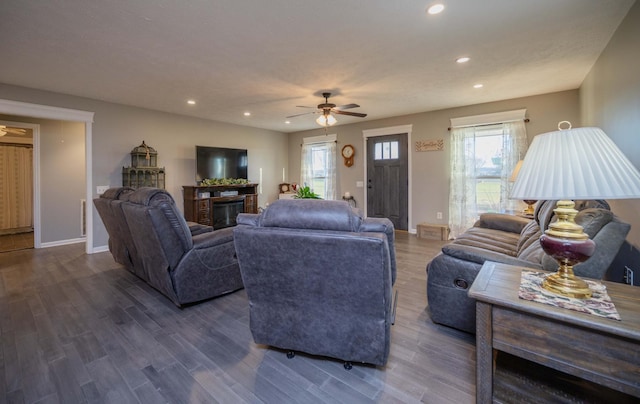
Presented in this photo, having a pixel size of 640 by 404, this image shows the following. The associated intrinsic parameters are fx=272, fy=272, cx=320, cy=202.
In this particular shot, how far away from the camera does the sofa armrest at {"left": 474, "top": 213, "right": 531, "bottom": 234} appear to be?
326 centimetres

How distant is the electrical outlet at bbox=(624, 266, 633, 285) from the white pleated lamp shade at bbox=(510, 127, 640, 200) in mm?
1512

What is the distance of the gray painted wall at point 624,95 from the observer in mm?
2008

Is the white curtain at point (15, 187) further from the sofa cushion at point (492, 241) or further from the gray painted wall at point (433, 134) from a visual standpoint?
the sofa cushion at point (492, 241)

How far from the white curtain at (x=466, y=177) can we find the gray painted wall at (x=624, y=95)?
1.58m

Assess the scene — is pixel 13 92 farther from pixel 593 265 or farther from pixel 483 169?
pixel 483 169

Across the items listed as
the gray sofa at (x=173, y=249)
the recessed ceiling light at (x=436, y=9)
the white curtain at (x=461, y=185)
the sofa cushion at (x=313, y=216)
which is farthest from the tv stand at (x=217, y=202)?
the recessed ceiling light at (x=436, y=9)

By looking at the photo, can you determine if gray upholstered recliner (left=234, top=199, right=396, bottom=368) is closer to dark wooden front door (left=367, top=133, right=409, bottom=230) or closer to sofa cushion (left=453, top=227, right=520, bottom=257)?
sofa cushion (left=453, top=227, right=520, bottom=257)

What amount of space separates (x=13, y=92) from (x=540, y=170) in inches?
233

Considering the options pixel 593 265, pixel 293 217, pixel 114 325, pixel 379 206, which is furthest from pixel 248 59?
pixel 379 206

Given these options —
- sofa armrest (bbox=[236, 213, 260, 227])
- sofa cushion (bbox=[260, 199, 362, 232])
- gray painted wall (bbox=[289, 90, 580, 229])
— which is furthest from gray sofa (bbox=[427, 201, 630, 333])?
gray painted wall (bbox=[289, 90, 580, 229])

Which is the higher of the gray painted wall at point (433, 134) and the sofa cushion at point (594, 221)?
the gray painted wall at point (433, 134)

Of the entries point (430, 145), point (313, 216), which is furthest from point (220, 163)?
point (313, 216)

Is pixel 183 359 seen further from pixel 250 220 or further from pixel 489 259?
pixel 489 259

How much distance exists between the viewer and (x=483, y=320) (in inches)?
47.7
